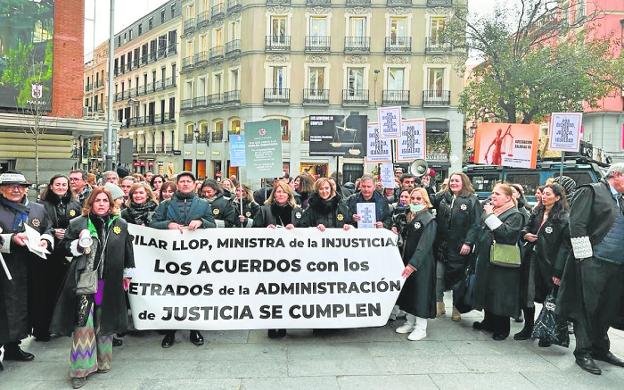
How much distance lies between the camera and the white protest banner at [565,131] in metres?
9.64

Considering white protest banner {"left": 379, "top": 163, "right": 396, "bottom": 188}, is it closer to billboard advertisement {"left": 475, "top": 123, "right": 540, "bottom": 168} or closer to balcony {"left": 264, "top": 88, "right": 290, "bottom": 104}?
billboard advertisement {"left": 475, "top": 123, "right": 540, "bottom": 168}

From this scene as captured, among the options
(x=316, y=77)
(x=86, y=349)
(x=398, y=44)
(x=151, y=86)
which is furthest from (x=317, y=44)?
(x=86, y=349)

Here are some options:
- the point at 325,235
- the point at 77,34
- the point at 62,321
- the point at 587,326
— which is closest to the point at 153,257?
the point at 62,321

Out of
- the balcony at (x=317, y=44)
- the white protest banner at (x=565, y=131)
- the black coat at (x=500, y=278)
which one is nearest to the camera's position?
the black coat at (x=500, y=278)

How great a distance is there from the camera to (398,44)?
38.1 m

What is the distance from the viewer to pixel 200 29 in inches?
1796

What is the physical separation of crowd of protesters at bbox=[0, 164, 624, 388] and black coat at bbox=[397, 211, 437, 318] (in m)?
0.01

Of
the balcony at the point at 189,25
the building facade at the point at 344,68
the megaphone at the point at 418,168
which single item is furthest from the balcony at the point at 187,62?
the megaphone at the point at 418,168

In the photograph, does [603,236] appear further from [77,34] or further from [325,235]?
[77,34]

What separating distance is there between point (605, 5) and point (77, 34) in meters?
34.3

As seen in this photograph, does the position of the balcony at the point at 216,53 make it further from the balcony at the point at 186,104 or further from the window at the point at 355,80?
the window at the point at 355,80

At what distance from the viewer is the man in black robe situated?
16.7ft

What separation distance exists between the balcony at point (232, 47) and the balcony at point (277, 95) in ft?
14.3

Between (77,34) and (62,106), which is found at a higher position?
(77,34)
